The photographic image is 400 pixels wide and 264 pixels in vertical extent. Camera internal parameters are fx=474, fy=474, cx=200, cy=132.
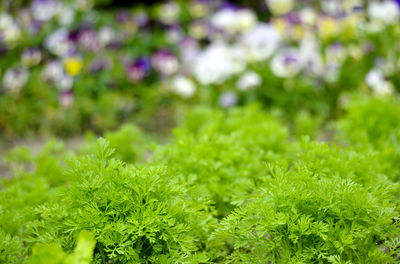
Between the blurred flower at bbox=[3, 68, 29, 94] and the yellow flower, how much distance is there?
52 centimetres

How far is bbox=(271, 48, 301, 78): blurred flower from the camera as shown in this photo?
4.65 metres

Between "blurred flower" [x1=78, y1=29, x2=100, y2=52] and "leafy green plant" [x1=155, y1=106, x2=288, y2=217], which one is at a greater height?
"leafy green plant" [x1=155, y1=106, x2=288, y2=217]

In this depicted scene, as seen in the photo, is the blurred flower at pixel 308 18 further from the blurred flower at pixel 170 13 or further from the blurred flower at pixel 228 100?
the blurred flower at pixel 170 13

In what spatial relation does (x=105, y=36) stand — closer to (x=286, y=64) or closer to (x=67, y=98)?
(x=67, y=98)

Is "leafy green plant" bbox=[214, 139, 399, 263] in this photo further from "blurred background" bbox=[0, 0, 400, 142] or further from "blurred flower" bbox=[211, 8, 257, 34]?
"blurred flower" bbox=[211, 8, 257, 34]

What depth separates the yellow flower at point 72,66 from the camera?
5.02m

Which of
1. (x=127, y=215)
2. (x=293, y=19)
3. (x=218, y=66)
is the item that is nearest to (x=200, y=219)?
(x=127, y=215)

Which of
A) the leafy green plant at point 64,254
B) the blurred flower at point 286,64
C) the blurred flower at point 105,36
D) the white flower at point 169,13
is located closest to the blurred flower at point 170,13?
the white flower at point 169,13

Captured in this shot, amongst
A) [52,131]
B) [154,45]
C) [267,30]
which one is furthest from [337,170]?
[154,45]

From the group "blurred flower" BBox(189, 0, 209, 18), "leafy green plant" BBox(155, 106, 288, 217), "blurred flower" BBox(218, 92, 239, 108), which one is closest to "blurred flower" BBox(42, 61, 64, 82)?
"blurred flower" BBox(218, 92, 239, 108)

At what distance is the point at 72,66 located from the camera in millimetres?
5023

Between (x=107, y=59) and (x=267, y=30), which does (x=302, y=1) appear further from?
(x=107, y=59)

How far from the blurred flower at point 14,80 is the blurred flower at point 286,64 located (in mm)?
2708

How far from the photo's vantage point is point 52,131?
16.4 feet
